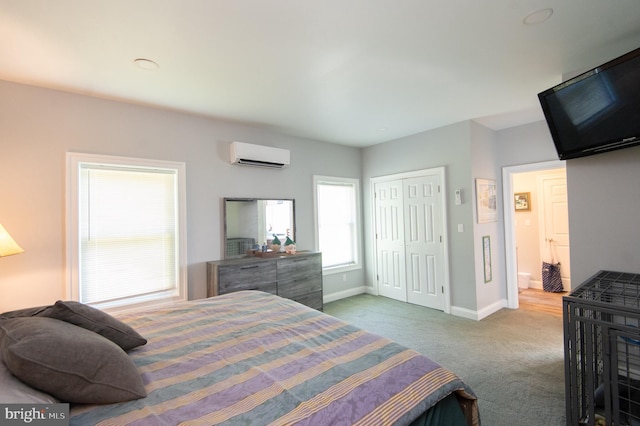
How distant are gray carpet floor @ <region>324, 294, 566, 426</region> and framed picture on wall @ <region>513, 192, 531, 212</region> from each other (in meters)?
2.22

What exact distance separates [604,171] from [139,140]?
14.4 feet

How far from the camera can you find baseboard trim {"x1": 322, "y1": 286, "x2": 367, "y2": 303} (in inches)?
186

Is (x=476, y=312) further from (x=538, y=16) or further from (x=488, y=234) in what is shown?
(x=538, y=16)

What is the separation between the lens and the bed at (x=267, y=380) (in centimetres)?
99

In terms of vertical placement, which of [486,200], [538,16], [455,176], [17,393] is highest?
[538,16]

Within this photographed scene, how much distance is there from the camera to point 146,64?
232 centimetres

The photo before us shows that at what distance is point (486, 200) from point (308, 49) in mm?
3233

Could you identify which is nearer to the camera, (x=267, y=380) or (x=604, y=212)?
(x=267, y=380)

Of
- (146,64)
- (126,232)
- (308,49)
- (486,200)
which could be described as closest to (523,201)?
(486,200)

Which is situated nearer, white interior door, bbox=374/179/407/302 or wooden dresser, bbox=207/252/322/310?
wooden dresser, bbox=207/252/322/310

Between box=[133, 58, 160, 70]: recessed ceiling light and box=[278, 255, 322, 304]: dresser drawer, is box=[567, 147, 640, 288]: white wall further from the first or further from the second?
box=[133, 58, 160, 70]: recessed ceiling light

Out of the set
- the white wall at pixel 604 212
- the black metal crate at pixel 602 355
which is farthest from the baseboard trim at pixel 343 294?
the black metal crate at pixel 602 355

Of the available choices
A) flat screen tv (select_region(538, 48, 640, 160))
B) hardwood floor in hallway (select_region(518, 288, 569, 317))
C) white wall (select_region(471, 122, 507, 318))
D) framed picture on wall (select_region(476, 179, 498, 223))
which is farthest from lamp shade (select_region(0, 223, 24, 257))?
hardwood floor in hallway (select_region(518, 288, 569, 317))

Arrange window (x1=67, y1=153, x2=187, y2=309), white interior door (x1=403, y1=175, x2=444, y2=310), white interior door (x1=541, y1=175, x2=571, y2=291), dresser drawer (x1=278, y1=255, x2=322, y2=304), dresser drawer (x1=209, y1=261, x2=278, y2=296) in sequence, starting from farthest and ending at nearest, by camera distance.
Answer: white interior door (x1=541, y1=175, x2=571, y2=291)
white interior door (x1=403, y1=175, x2=444, y2=310)
dresser drawer (x1=278, y1=255, x2=322, y2=304)
dresser drawer (x1=209, y1=261, x2=278, y2=296)
window (x1=67, y1=153, x2=187, y2=309)
